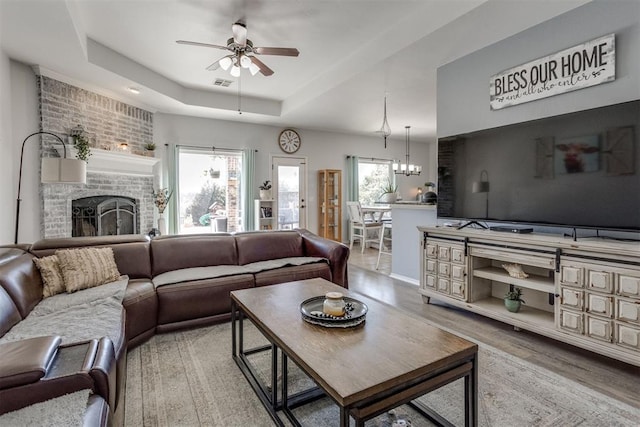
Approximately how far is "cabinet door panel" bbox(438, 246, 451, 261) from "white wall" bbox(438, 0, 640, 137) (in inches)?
51.4

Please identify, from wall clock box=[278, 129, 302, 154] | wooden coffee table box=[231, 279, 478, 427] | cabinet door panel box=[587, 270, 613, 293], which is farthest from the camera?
wall clock box=[278, 129, 302, 154]

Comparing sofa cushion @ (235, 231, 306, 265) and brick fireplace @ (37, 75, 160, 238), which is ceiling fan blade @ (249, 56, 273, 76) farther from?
brick fireplace @ (37, 75, 160, 238)

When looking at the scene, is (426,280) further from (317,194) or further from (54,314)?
(317,194)

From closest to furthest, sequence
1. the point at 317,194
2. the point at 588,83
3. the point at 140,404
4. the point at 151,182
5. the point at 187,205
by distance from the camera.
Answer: the point at 140,404 → the point at 588,83 → the point at 151,182 → the point at 187,205 → the point at 317,194

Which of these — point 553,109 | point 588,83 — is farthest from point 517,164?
point 588,83

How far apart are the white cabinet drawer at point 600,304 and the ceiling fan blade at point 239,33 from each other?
3645 mm

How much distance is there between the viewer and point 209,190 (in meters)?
6.54

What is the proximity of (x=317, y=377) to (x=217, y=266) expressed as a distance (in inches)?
92.1

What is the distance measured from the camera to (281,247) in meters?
3.82

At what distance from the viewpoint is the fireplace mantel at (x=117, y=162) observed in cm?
442

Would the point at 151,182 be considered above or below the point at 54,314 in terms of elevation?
above

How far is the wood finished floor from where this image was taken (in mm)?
1958

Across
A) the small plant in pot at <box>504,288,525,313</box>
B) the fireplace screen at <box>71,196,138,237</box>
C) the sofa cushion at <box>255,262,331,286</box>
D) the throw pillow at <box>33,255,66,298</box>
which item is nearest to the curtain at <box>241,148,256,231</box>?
the fireplace screen at <box>71,196,138,237</box>

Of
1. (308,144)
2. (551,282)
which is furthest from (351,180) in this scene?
(551,282)
